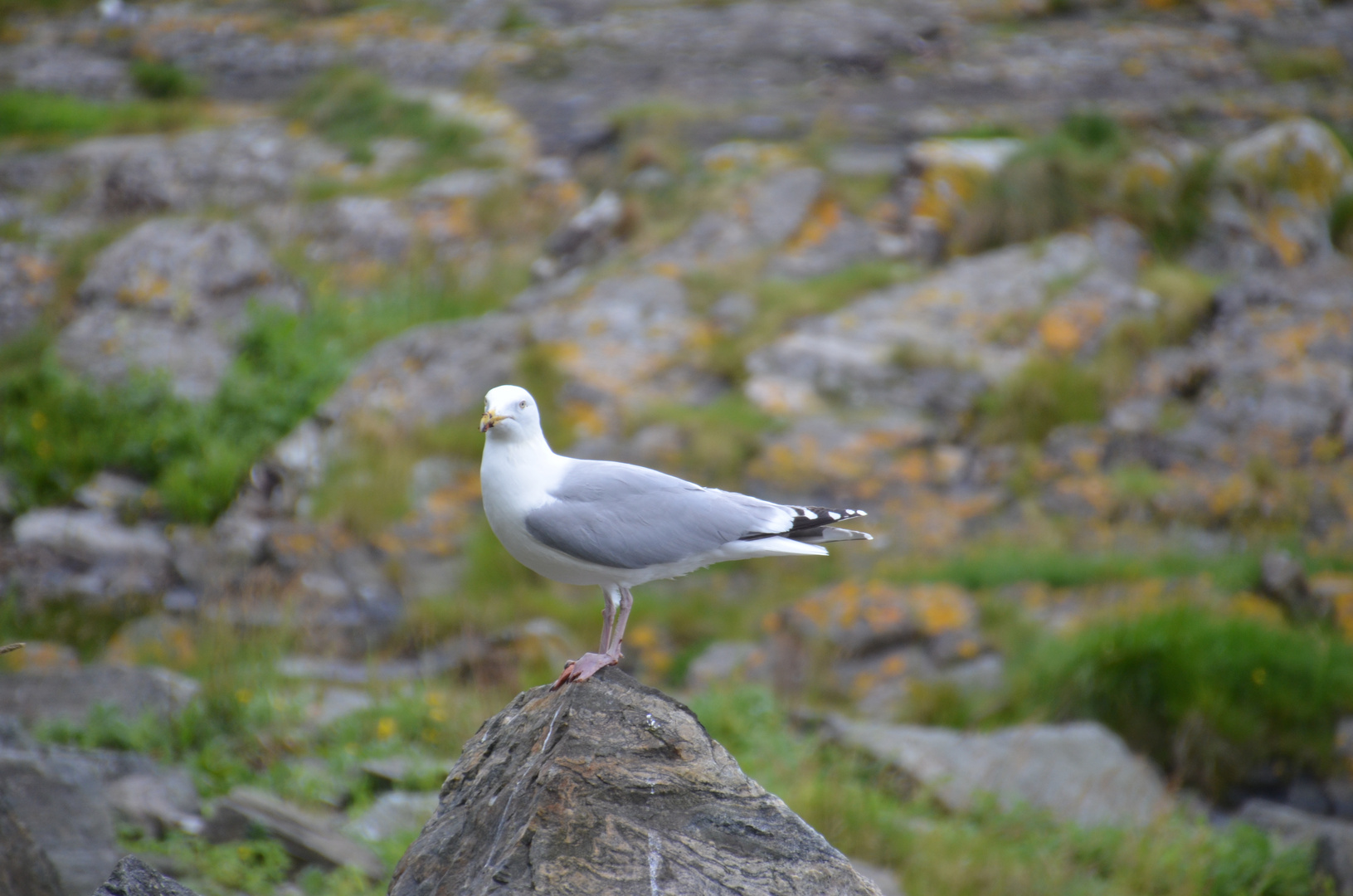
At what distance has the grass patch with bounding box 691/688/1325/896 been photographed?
471 centimetres

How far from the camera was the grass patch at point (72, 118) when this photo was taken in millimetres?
11977

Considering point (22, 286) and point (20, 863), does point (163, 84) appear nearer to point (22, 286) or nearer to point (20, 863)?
point (22, 286)

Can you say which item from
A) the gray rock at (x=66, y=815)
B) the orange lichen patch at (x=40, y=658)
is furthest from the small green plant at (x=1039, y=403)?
the orange lichen patch at (x=40, y=658)

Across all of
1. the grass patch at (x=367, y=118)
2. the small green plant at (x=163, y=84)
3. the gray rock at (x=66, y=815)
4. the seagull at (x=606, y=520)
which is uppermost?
the seagull at (x=606, y=520)

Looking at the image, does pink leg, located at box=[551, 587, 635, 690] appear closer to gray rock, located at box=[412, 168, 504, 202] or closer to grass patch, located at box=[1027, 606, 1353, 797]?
grass patch, located at box=[1027, 606, 1353, 797]

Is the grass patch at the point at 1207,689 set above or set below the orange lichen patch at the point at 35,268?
below

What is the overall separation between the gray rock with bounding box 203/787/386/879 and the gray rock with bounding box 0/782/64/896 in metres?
1.05

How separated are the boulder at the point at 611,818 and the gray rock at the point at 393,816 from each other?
68.1 inches

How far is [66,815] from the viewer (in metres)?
4.08

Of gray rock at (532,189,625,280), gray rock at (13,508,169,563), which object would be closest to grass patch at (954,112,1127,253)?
gray rock at (532,189,625,280)

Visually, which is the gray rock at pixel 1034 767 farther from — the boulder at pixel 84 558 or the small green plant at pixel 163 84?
the small green plant at pixel 163 84

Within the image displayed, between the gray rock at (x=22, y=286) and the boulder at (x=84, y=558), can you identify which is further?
the gray rock at (x=22, y=286)

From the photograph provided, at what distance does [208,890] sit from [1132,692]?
16.7 ft

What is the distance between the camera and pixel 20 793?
407cm
